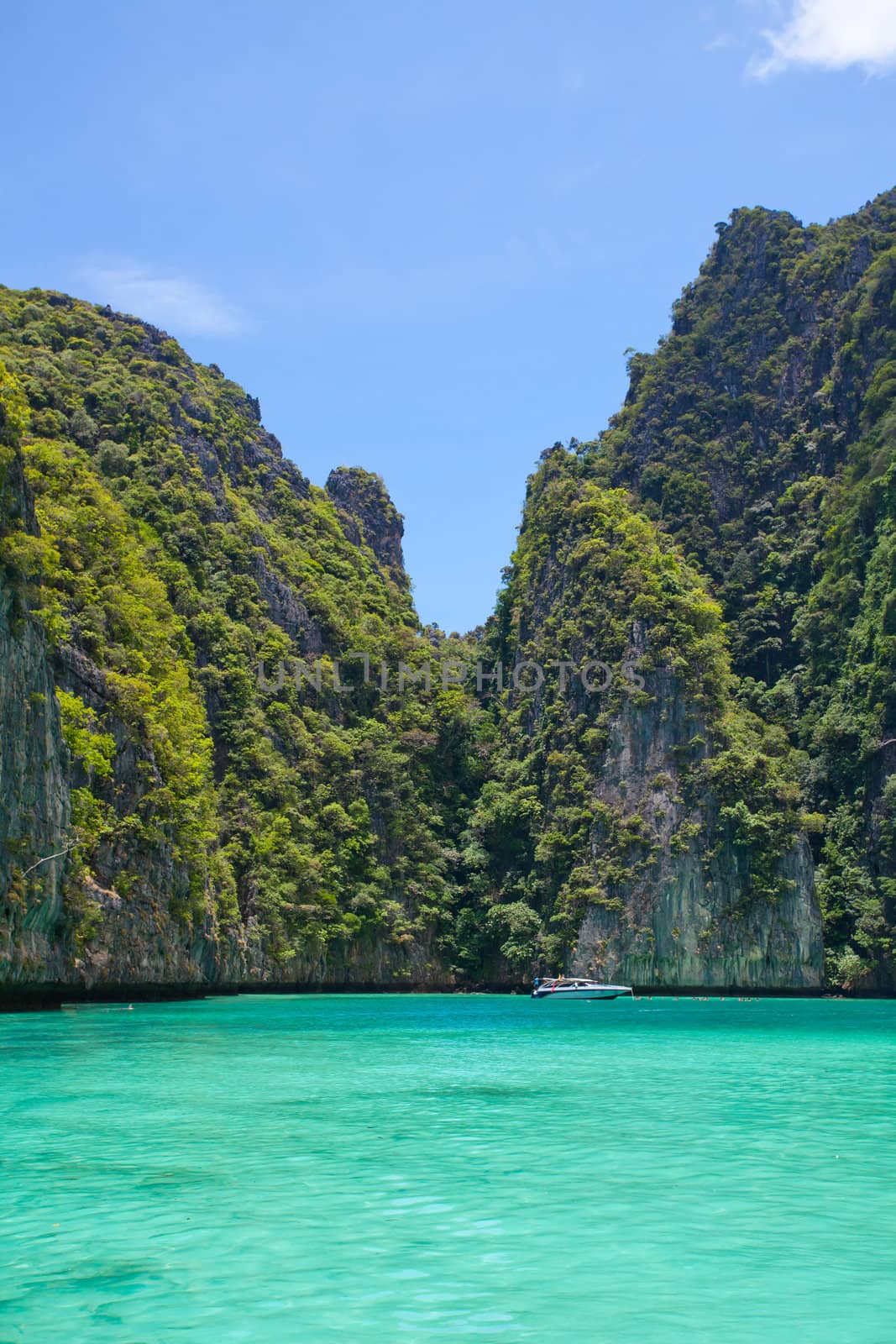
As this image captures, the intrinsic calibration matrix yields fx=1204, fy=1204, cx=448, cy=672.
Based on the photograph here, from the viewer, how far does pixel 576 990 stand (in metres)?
53.0

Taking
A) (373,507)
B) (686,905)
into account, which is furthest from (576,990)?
(373,507)

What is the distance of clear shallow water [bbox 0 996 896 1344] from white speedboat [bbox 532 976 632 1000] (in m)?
30.4

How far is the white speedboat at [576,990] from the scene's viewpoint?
5197cm

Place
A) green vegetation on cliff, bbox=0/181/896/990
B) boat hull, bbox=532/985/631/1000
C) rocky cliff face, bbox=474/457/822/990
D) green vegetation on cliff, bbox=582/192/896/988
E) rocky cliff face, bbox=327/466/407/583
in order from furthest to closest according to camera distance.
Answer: rocky cliff face, bbox=327/466/407/583 → rocky cliff face, bbox=474/457/822/990 → green vegetation on cliff, bbox=582/192/896/988 → green vegetation on cliff, bbox=0/181/896/990 → boat hull, bbox=532/985/631/1000

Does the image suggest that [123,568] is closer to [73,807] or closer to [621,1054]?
[73,807]

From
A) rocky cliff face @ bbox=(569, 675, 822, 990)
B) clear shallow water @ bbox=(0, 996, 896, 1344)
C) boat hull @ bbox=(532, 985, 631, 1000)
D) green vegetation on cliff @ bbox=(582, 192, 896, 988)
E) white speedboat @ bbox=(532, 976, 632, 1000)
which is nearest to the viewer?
clear shallow water @ bbox=(0, 996, 896, 1344)

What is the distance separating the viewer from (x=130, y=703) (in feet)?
144

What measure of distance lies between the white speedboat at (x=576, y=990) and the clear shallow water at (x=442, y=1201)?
30.4 meters

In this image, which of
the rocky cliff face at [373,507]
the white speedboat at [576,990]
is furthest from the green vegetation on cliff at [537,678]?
the rocky cliff face at [373,507]

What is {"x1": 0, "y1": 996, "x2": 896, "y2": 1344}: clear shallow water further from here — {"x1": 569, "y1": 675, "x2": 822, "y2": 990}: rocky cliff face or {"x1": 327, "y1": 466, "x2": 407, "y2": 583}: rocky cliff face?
{"x1": 327, "y1": 466, "x2": 407, "y2": 583}: rocky cliff face

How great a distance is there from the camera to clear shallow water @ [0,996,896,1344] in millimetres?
7301

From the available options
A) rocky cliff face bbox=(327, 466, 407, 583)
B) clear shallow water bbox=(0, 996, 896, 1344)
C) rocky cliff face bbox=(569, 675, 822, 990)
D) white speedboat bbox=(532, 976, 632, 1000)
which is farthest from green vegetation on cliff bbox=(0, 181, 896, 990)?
clear shallow water bbox=(0, 996, 896, 1344)

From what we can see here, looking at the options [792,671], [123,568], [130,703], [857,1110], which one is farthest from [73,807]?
[792,671]

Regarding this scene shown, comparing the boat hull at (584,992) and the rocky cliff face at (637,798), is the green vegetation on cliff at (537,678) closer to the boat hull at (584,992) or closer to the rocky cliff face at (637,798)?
the rocky cliff face at (637,798)
